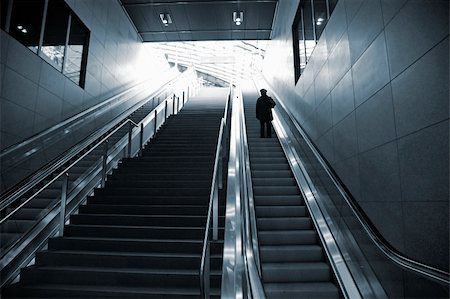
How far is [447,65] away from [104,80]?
751 cm

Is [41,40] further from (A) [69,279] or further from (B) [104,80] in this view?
(A) [69,279]

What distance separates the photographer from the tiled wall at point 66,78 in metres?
4.39

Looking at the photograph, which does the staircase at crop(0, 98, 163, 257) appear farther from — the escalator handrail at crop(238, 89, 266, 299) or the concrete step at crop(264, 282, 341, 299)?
the concrete step at crop(264, 282, 341, 299)

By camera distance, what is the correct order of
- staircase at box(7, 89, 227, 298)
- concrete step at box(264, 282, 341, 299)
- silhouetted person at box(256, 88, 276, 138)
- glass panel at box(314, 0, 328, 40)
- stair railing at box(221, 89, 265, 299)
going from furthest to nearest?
silhouetted person at box(256, 88, 276, 138) → glass panel at box(314, 0, 328, 40) → concrete step at box(264, 282, 341, 299) → staircase at box(7, 89, 227, 298) → stair railing at box(221, 89, 265, 299)

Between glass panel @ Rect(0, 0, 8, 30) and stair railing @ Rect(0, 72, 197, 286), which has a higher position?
glass panel @ Rect(0, 0, 8, 30)

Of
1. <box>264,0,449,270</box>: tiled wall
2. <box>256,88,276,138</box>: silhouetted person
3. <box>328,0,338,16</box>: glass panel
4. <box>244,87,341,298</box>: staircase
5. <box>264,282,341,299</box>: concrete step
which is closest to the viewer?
<box>264,0,449,270</box>: tiled wall

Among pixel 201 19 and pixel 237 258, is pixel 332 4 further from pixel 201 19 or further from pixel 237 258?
pixel 201 19

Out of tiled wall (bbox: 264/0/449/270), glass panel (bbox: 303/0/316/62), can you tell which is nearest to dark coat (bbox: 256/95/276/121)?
glass panel (bbox: 303/0/316/62)

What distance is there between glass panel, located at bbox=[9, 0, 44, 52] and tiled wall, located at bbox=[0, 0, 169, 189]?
0.21m

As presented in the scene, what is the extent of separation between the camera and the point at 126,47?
9500mm

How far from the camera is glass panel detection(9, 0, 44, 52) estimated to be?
15.3ft

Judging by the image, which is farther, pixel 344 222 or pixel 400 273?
pixel 344 222

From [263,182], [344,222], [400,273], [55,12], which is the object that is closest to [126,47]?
[55,12]

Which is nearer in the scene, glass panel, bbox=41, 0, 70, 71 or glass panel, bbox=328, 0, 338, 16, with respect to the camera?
glass panel, bbox=328, 0, 338, 16
